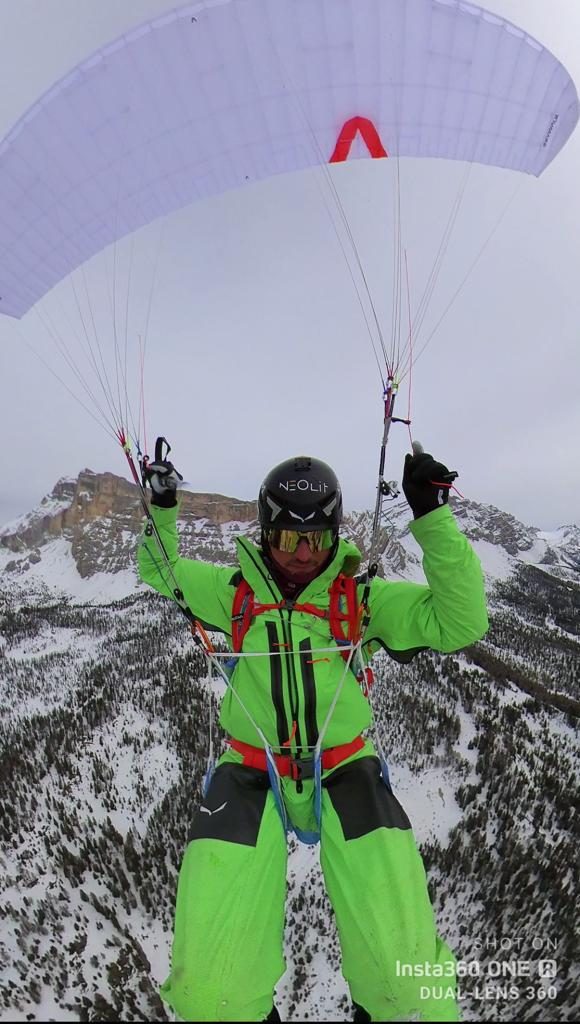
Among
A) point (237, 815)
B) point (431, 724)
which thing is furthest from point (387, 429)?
point (431, 724)

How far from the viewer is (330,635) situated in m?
2.54

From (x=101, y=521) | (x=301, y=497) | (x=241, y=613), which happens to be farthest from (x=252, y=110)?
(x=101, y=521)

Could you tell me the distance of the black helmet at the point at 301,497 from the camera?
2.72 m

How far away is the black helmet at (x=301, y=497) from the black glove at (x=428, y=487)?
24.9 inches

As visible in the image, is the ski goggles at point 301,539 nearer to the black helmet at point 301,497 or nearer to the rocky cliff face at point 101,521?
the black helmet at point 301,497

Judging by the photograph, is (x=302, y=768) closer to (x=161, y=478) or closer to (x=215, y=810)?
(x=215, y=810)

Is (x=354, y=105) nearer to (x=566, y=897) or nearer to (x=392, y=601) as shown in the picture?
(x=392, y=601)

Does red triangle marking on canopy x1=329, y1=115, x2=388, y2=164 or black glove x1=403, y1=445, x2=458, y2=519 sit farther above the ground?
red triangle marking on canopy x1=329, y1=115, x2=388, y2=164

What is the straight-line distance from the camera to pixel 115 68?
3365mm

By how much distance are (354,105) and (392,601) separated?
4.65 meters

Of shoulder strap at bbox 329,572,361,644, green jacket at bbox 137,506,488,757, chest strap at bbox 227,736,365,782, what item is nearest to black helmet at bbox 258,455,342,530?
green jacket at bbox 137,506,488,757

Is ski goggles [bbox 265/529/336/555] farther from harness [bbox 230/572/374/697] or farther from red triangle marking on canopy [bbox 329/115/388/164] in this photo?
red triangle marking on canopy [bbox 329/115/388/164]

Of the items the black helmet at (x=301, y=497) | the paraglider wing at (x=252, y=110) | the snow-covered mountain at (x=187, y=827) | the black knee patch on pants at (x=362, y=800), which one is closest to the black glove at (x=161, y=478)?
the black helmet at (x=301, y=497)

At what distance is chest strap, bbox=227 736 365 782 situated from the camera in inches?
96.6
